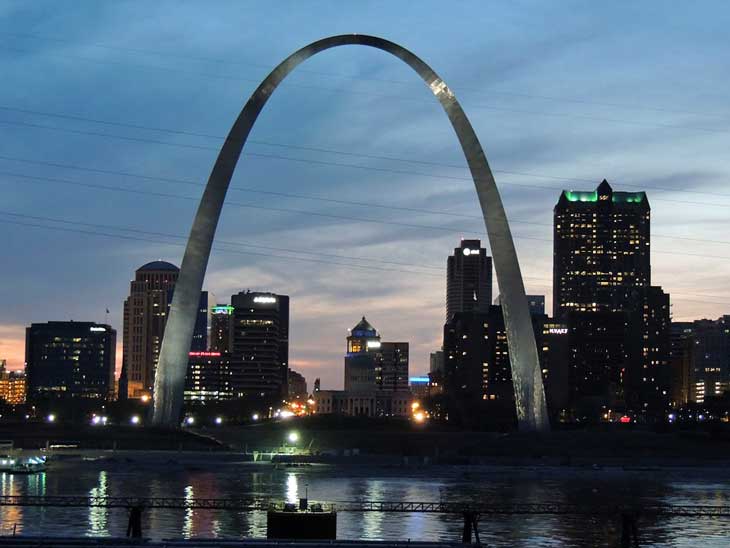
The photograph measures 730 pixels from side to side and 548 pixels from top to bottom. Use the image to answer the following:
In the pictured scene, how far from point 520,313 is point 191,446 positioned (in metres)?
30.2

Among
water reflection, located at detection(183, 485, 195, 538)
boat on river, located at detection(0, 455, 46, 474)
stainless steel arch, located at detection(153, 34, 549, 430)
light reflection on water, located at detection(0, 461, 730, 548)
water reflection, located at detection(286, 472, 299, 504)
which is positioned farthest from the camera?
stainless steel arch, located at detection(153, 34, 549, 430)

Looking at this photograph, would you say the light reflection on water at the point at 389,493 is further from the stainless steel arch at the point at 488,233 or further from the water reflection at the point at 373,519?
the stainless steel arch at the point at 488,233

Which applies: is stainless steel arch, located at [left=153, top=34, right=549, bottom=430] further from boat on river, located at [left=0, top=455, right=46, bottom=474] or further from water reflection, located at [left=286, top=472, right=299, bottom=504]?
water reflection, located at [left=286, top=472, right=299, bottom=504]

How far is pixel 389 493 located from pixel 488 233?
115 ft

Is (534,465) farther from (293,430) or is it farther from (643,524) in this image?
(293,430)

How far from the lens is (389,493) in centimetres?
7431

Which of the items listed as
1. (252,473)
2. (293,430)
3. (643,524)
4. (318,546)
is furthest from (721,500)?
(293,430)

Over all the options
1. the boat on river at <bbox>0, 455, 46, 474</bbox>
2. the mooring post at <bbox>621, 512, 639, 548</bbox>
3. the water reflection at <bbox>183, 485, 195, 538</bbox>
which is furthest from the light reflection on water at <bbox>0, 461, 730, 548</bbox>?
the mooring post at <bbox>621, 512, 639, 548</bbox>

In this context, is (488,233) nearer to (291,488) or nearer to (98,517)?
(291,488)

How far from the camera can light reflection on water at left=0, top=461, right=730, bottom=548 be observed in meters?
54.0

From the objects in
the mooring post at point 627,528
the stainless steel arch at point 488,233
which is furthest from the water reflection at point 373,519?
the stainless steel arch at point 488,233

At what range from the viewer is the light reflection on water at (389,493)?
54.0m

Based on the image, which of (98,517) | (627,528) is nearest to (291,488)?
(98,517)

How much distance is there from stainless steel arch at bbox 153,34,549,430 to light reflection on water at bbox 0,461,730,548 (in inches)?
416
